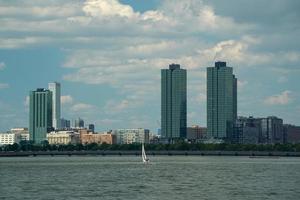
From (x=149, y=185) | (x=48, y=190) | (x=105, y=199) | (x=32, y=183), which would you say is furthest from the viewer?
(x=32, y=183)

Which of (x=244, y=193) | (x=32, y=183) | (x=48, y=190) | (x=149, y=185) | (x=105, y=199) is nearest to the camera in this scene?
(x=105, y=199)

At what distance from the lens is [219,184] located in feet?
366

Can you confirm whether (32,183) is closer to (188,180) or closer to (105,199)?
(188,180)

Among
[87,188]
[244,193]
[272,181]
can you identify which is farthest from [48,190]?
[272,181]

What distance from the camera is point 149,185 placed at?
358 ft

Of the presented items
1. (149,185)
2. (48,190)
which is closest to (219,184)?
(149,185)

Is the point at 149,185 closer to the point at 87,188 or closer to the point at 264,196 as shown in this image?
the point at 87,188

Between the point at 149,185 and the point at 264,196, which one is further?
the point at 149,185

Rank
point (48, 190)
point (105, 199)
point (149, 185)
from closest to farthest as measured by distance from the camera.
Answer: point (105, 199) < point (48, 190) < point (149, 185)

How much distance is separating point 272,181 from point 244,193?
84.7ft

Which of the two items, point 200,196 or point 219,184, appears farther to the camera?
point 219,184

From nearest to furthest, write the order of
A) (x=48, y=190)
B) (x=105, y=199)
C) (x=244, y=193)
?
1. (x=105, y=199)
2. (x=244, y=193)
3. (x=48, y=190)

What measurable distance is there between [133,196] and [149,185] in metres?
19.3

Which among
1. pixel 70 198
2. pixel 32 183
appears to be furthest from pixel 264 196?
pixel 32 183
